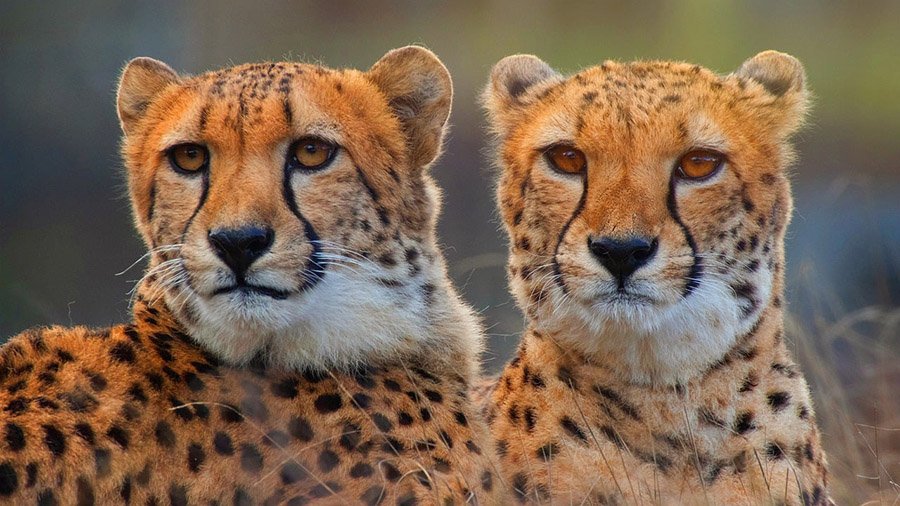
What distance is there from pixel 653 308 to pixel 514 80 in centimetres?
94

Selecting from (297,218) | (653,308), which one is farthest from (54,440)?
(653,308)

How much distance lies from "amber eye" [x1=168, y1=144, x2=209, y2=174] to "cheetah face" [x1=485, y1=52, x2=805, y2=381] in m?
0.89

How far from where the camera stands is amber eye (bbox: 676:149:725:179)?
351 centimetres

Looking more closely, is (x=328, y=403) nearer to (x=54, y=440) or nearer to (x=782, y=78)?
(x=54, y=440)

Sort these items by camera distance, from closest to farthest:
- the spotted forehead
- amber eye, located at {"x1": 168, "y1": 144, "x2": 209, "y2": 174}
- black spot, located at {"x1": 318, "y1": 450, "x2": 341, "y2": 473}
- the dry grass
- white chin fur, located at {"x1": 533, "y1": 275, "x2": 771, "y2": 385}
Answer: black spot, located at {"x1": 318, "y1": 450, "x2": 341, "y2": 473}
amber eye, located at {"x1": 168, "y1": 144, "x2": 209, "y2": 174}
white chin fur, located at {"x1": 533, "y1": 275, "x2": 771, "y2": 385}
the spotted forehead
the dry grass

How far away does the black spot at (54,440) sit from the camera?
115 inches

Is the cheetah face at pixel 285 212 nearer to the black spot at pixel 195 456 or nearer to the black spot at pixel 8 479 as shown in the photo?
the black spot at pixel 195 456

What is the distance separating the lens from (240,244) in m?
3.01

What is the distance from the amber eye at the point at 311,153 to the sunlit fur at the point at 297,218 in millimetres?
22

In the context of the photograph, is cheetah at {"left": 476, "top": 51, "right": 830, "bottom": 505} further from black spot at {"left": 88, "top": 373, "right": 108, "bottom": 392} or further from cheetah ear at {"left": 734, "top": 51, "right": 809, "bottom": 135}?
black spot at {"left": 88, "top": 373, "right": 108, "bottom": 392}

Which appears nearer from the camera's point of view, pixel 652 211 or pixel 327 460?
pixel 327 460

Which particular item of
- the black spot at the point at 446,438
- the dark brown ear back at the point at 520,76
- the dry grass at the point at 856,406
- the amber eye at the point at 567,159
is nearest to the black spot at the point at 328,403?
the black spot at the point at 446,438

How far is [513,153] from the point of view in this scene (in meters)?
3.81

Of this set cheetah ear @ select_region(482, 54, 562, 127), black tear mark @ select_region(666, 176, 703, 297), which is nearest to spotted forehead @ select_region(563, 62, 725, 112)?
cheetah ear @ select_region(482, 54, 562, 127)
